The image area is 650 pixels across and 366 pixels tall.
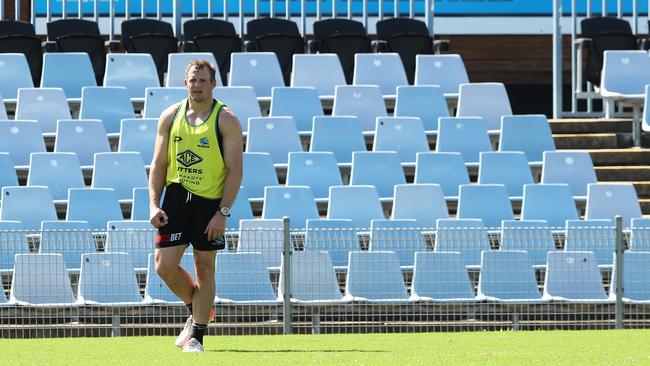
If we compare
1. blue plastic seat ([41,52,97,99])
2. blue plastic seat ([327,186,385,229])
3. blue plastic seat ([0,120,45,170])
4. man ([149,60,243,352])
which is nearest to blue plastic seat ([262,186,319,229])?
blue plastic seat ([327,186,385,229])

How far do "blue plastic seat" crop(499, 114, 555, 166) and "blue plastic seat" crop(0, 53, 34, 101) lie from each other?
13.4ft

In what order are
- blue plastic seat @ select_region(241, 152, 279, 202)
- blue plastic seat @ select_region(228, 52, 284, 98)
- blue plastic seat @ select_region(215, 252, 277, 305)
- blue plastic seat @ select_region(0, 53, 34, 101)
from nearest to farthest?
blue plastic seat @ select_region(215, 252, 277, 305) < blue plastic seat @ select_region(241, 152, 279, 202) < blue plastic seat @ select_region(0, 53, 34, 101) < blue plastic seat @ select_region(228, 52, 284, 98)

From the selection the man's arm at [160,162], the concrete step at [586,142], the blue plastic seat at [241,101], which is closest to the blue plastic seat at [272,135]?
the blue plastic seat at [241,101]

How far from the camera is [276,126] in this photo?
37.6ft

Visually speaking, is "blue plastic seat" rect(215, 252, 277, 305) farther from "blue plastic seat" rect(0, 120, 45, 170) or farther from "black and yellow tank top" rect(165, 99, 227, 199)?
"blue plastic seat" rect(0, 120, 45, 170)

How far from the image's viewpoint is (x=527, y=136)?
1198 centimetres

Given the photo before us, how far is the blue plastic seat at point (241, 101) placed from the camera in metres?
11.9

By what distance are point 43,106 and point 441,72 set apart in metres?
3.61

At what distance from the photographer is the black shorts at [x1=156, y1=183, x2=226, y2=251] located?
6.65 metres

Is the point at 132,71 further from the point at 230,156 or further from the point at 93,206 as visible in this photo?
the point at 230,156

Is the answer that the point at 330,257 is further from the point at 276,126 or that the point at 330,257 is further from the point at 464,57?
the point at 464,57

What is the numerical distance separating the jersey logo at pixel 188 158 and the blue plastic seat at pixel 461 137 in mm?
5317

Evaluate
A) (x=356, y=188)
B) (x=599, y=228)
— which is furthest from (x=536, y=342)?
(x=356, y=188)

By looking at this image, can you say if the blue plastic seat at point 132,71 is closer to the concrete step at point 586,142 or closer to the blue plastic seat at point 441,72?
the blue plastic seat at point 441,72
